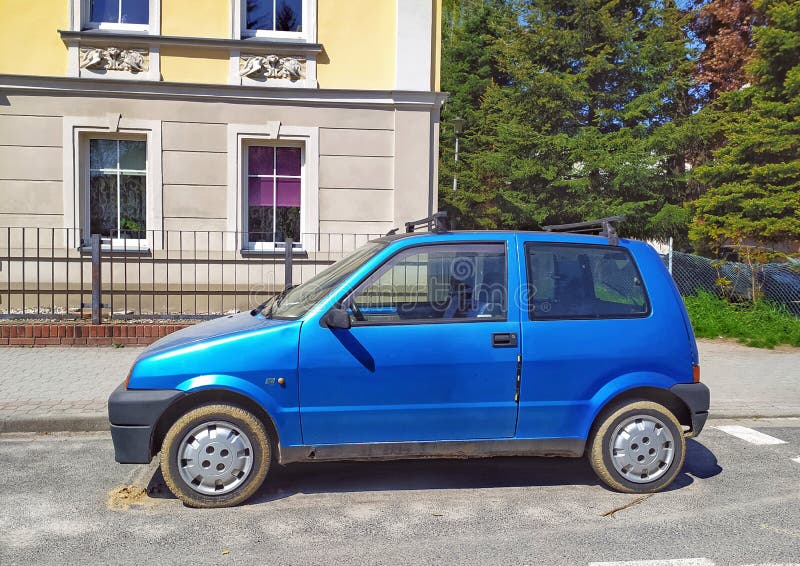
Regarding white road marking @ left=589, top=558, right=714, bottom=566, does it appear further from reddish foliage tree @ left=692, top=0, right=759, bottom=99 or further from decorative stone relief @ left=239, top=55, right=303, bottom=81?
reddish foliage tree @ left=692, top=0, right=759, bottom=99

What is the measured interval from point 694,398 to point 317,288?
2.65 meters

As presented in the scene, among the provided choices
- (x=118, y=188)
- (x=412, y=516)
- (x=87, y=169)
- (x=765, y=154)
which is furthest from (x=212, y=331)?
(x=765, y=154)

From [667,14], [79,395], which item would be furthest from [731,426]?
[667,14]

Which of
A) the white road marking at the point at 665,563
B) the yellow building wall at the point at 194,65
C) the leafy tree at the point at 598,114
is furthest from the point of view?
the leafy tree at the point at 598,114

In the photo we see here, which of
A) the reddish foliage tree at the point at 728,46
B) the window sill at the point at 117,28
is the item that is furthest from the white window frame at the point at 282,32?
the reddish foliage tree at the point at 728,46

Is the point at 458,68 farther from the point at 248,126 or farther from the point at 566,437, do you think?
the point at 566,437

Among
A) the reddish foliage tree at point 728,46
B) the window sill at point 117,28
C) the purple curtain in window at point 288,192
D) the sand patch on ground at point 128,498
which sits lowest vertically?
the sand patch on ground at point 128,498

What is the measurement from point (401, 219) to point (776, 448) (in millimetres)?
7669

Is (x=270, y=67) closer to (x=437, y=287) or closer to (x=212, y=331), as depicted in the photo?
(x=212, y=331)

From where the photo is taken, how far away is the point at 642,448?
15.7 feet

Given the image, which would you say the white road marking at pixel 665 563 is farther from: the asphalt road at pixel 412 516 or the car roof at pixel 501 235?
the car roof at pixel 501 235

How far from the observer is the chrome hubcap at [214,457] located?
14.5 feet

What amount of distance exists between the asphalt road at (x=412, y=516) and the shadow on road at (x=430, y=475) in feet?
0.05

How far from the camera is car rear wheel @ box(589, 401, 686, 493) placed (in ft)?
→ 15.6
